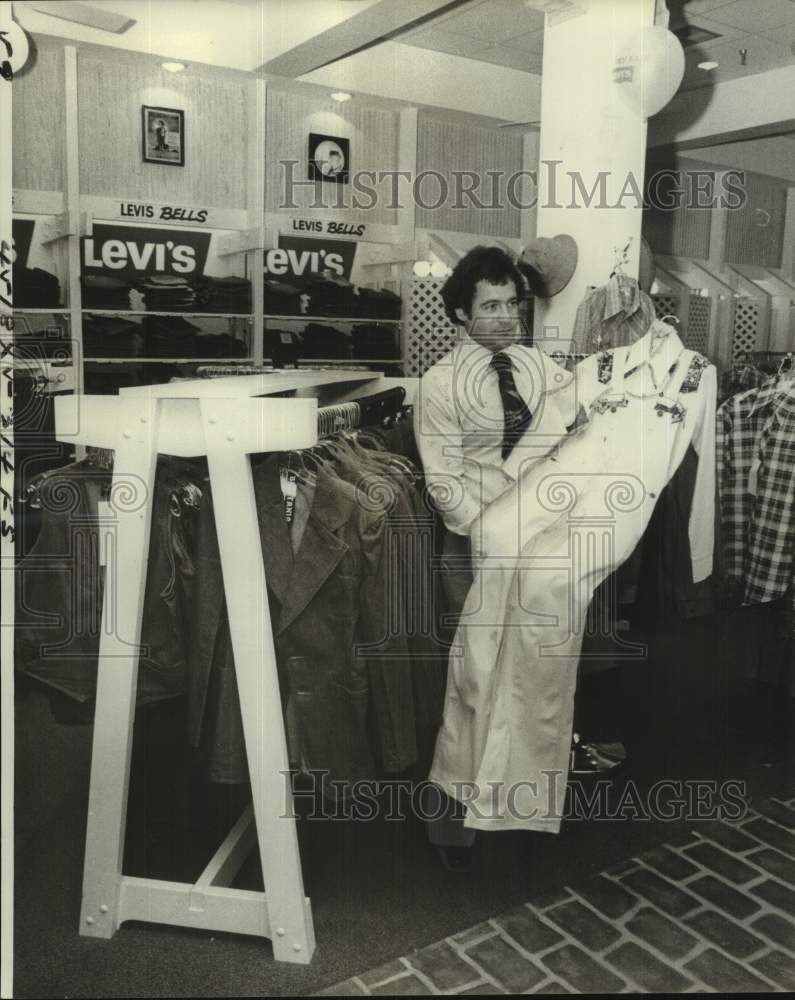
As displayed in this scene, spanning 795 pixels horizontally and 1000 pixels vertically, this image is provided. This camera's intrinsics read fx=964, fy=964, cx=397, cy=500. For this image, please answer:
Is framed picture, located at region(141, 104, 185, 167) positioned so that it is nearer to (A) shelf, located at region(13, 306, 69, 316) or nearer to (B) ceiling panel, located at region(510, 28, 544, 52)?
(A) shelf, located at region(13, 306, 69, 316)

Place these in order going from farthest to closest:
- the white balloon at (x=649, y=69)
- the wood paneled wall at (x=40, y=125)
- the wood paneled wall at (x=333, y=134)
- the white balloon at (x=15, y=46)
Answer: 1. the white balloon at (x=649, y=69)
2. the wood paneled wall at (x=333, y=134)
3. the wood paneled wall at (x=40, y=125)
4. the white balloon at (x=15, y=46)

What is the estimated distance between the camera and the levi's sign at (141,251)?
1896 millimetres

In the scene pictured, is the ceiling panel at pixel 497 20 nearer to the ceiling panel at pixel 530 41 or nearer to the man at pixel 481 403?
the ceiling panel at pixel 530 41

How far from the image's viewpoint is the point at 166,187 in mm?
1908

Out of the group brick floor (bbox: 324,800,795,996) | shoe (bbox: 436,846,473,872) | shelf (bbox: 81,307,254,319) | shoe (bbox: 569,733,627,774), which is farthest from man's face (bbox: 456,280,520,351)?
brick floor (bbox: 324,800,795,996)

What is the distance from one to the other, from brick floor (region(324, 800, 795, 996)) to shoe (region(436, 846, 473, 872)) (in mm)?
135

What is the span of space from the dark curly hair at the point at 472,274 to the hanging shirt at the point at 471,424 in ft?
0.30

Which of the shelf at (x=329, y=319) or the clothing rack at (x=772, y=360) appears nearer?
the shelf at (x=329, y=319)

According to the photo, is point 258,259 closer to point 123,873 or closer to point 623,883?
point 123,873

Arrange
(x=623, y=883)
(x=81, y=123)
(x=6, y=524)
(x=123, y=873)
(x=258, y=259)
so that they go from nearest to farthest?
(x=6, y=524), (x=81, y=123), (x=258, y=259), (x=123, y=873), (x=623, y=883)

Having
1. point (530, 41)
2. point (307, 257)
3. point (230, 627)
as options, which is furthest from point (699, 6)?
point (230, 627)

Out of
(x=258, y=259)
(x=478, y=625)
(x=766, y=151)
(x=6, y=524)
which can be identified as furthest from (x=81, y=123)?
(x=766, y=151)

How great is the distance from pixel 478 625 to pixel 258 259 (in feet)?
2.99

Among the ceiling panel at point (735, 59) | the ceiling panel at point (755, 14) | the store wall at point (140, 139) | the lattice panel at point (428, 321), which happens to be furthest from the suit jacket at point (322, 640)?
the ceiling panel at point (755, 14)
